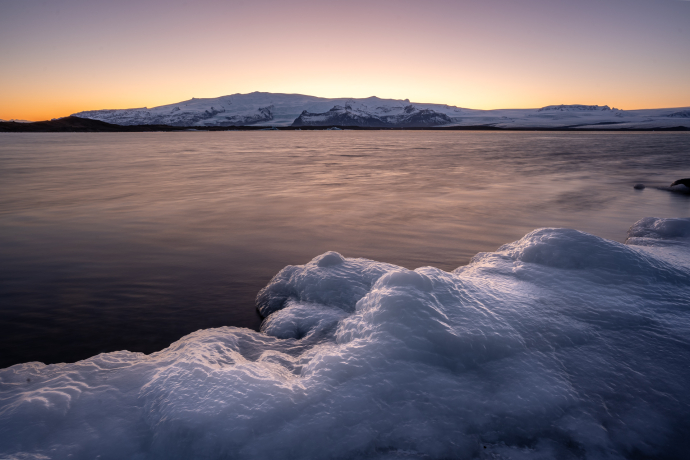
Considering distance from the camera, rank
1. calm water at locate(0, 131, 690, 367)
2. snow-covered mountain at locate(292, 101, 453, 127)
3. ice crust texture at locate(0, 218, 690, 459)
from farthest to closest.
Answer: snow-covered mountain at locate(292, 101, 453, 127) → calm water at locate(0, 131, 690, 367) → ice crust texture at locate(0, 218, 690, 459)

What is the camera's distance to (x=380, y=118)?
18662 centimetres

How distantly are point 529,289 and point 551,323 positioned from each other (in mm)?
588

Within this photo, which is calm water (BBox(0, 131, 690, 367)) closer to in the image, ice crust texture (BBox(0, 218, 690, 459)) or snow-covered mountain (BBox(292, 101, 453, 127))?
ice crust texture (BBox(0, 218, 690, 459))

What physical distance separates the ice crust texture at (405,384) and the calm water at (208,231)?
0.67 meters

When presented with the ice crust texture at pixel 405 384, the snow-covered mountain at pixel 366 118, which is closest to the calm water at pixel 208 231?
the ice crust texture at pixel 405 384

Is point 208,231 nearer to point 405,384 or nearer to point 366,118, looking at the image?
point 405,384

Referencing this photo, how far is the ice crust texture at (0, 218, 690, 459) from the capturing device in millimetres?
1775

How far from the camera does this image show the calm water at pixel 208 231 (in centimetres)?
319

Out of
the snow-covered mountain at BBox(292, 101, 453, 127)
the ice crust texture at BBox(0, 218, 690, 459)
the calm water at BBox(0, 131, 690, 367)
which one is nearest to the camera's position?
the ice crust texture at BBox(0, 218, 690, 459)

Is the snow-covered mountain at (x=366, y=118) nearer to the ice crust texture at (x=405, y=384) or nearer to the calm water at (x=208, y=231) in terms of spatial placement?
the calm water at (x=208, y=231)

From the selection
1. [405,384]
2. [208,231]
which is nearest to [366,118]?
[208,231]

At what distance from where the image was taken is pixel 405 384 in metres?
2.09

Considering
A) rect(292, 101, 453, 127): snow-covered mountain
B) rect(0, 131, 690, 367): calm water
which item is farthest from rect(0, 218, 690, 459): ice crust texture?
rect(292, 101, 453, 127): snow-covered mountain

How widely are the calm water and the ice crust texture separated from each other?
2.20ft
